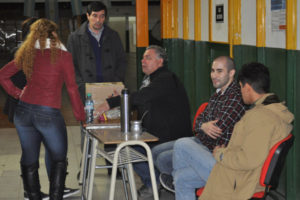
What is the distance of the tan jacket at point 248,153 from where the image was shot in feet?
9.50

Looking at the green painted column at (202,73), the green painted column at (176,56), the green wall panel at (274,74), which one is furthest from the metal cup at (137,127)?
the green painted column at (176,56)

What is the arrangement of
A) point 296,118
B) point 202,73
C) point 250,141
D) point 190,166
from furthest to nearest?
point 202,73 < point 296,118 < point 190,166 < point 250,141

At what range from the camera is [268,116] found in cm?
293

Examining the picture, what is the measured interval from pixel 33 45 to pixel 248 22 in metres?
2.01

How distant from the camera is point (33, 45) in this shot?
3.69 meters

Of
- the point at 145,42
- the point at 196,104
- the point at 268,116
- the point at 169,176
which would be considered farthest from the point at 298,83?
the point at 145,42

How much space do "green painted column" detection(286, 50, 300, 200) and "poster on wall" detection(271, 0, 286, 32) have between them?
0.25 meters

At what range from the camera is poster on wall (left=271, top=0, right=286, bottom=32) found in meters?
3.86

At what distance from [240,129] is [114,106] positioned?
1.39 meters

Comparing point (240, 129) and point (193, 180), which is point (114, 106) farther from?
point (240, 129)

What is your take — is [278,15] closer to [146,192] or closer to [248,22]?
[248,22]

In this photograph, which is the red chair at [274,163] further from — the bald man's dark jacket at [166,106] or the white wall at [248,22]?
the white wall at [248,22]

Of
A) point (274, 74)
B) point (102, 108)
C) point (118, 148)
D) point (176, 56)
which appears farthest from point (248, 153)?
point (176, 56)

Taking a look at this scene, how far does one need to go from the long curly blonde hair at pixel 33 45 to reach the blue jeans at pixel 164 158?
3.74 ft
